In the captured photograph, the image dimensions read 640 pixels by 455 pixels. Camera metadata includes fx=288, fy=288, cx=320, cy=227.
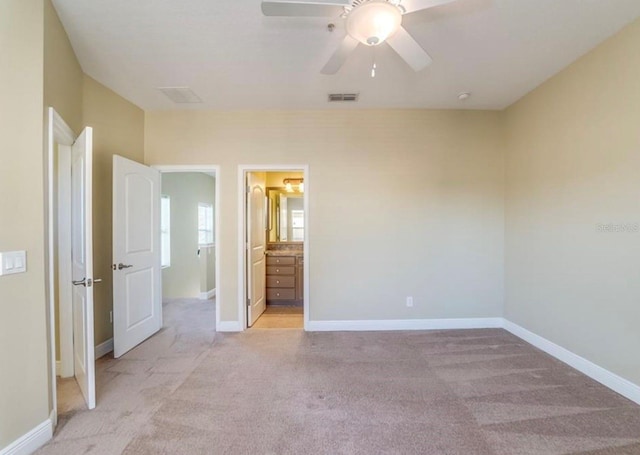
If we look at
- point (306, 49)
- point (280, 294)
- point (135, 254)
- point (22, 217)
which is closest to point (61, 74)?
point (22, 217)

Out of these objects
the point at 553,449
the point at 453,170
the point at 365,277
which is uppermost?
the point at 453,170

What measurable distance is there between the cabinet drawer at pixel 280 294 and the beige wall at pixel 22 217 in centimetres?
320

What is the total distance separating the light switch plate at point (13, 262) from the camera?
5.19 ft

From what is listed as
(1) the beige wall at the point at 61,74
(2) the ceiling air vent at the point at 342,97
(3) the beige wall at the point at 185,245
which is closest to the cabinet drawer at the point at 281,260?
(3) the beige wall at the point at 185,245

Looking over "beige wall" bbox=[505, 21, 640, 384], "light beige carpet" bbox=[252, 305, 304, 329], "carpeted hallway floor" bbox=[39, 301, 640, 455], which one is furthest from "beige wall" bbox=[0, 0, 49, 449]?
"beige wall" bbox=[505, 21, 640, 384]

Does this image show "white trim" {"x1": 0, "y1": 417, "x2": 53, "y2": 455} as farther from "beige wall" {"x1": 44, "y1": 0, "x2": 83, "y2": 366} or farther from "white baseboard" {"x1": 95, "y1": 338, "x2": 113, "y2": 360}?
"white baseboard" {"x1": 95, "y1": 338, "x2": 113, "y2": 360}

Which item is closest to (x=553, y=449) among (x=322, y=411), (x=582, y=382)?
(x=582, y=382)

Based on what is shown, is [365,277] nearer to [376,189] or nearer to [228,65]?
[376,189]

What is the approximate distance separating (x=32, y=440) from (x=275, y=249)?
12.1ft

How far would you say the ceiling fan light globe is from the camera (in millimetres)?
1488

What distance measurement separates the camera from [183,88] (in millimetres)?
3010

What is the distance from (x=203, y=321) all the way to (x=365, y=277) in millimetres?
2317

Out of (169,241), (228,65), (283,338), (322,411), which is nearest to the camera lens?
(322,411)

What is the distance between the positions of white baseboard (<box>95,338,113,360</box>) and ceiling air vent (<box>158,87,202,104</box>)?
2.70 meters
